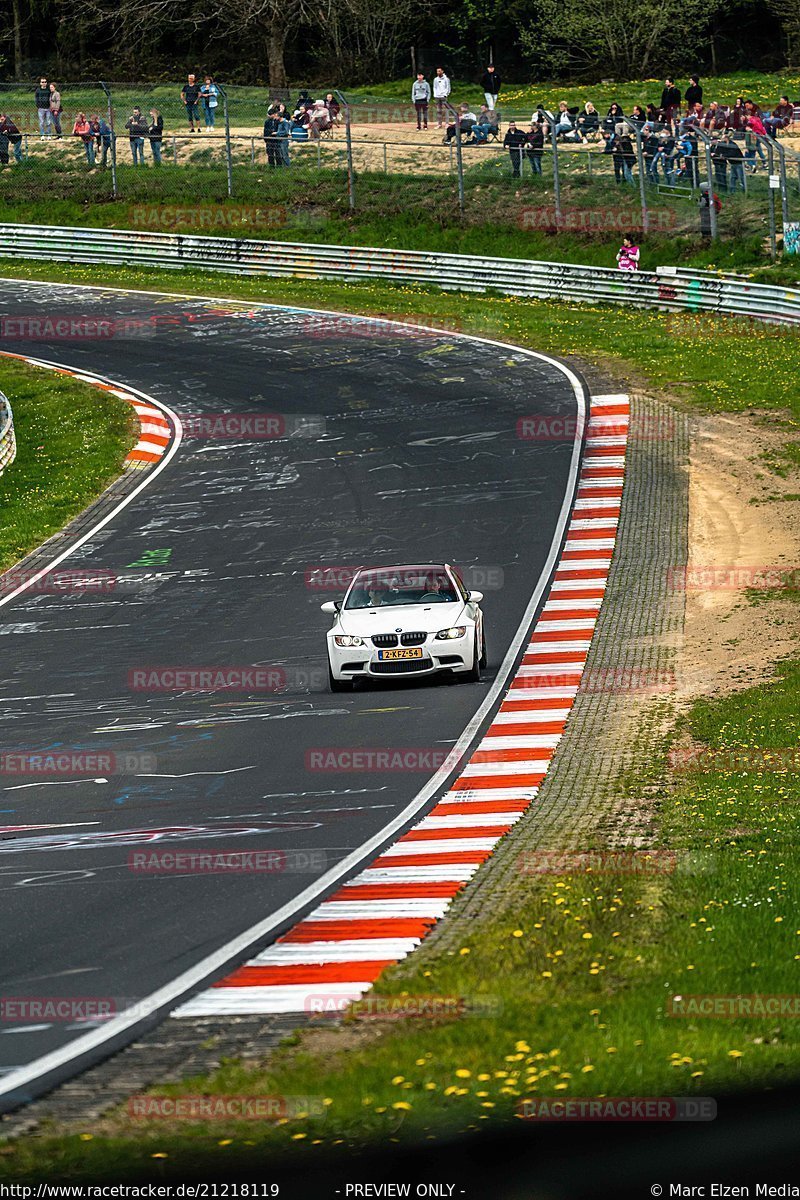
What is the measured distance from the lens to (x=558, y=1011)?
8484 millimetres

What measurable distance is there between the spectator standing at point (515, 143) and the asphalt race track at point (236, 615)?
7422mm

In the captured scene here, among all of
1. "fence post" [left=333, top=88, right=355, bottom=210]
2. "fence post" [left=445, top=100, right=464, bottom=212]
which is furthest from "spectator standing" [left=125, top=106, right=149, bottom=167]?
"fence post" [left=445, top=100, right=464, bottom=212]

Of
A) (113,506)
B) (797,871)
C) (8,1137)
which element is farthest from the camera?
(113,506)

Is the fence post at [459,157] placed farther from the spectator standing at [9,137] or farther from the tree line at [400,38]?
the tree line at [400,38]

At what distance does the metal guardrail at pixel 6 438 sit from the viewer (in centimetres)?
3303

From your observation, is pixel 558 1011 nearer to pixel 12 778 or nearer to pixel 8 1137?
pixel 8 1137

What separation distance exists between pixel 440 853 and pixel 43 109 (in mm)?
46739

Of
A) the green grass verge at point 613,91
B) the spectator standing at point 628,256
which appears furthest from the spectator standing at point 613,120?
the green grass verge at point 613,91

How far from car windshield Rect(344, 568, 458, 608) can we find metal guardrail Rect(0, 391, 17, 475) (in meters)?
14.5

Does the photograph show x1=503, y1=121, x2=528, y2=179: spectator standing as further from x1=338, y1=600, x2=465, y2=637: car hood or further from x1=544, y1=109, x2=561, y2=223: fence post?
x1=338, y1=600, x2=465, y2=637: car hood

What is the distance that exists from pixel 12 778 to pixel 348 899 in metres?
5.74

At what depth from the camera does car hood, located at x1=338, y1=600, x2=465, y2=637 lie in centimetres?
1891

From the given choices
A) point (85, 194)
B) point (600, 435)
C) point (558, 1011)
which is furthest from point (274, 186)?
point (558, 1011)

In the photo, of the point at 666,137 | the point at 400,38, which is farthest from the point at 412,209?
the point at 400,38
